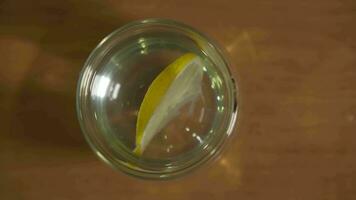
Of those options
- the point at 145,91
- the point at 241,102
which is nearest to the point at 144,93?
the point at 145,91

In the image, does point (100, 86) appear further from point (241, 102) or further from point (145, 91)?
point (241, 102)

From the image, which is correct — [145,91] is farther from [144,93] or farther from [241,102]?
[241,102]
